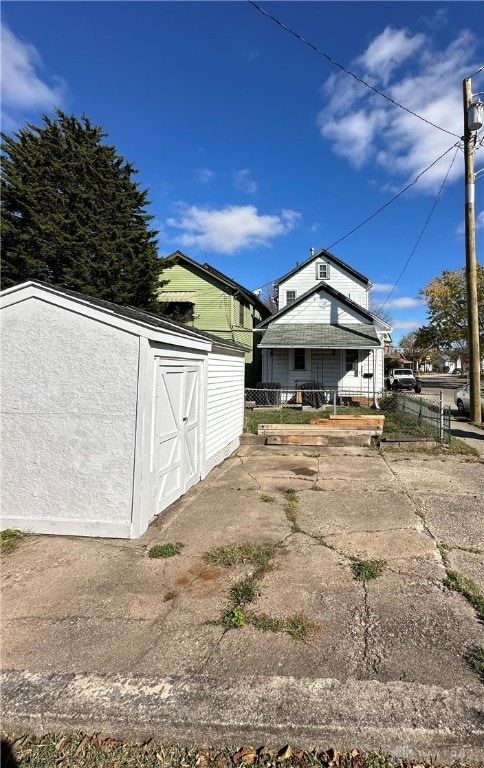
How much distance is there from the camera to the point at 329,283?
22.1m

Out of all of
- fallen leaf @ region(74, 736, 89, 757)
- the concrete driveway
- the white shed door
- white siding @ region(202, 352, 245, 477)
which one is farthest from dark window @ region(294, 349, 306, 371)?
fallen leaf @ region(74, 736, 89, 757)

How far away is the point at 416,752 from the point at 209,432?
5.69 metres

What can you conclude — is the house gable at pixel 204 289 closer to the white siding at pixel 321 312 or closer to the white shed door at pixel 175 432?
the white siding at pixel 321 312

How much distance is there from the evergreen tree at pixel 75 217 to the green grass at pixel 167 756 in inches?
746

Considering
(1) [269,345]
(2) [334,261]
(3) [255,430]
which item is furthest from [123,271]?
(3) [255,430]

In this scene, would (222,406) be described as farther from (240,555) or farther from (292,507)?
(240,555)

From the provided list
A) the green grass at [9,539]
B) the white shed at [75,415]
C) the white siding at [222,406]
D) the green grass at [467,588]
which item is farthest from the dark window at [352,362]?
the green grass at [9,539]

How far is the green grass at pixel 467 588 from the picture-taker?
3102 millimetres

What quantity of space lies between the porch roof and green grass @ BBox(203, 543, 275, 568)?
43.5 feet

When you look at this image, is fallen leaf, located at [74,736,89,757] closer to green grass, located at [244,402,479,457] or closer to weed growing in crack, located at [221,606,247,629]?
weed growing in crack, located at [221,606,247,629]

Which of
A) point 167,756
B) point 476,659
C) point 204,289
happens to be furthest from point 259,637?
point 204,289

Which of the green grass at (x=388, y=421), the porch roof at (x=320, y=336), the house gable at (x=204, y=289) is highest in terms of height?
the house gable at (x=204, y=289)

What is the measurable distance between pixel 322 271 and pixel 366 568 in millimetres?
20584

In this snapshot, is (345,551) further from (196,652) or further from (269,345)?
(269,345)
